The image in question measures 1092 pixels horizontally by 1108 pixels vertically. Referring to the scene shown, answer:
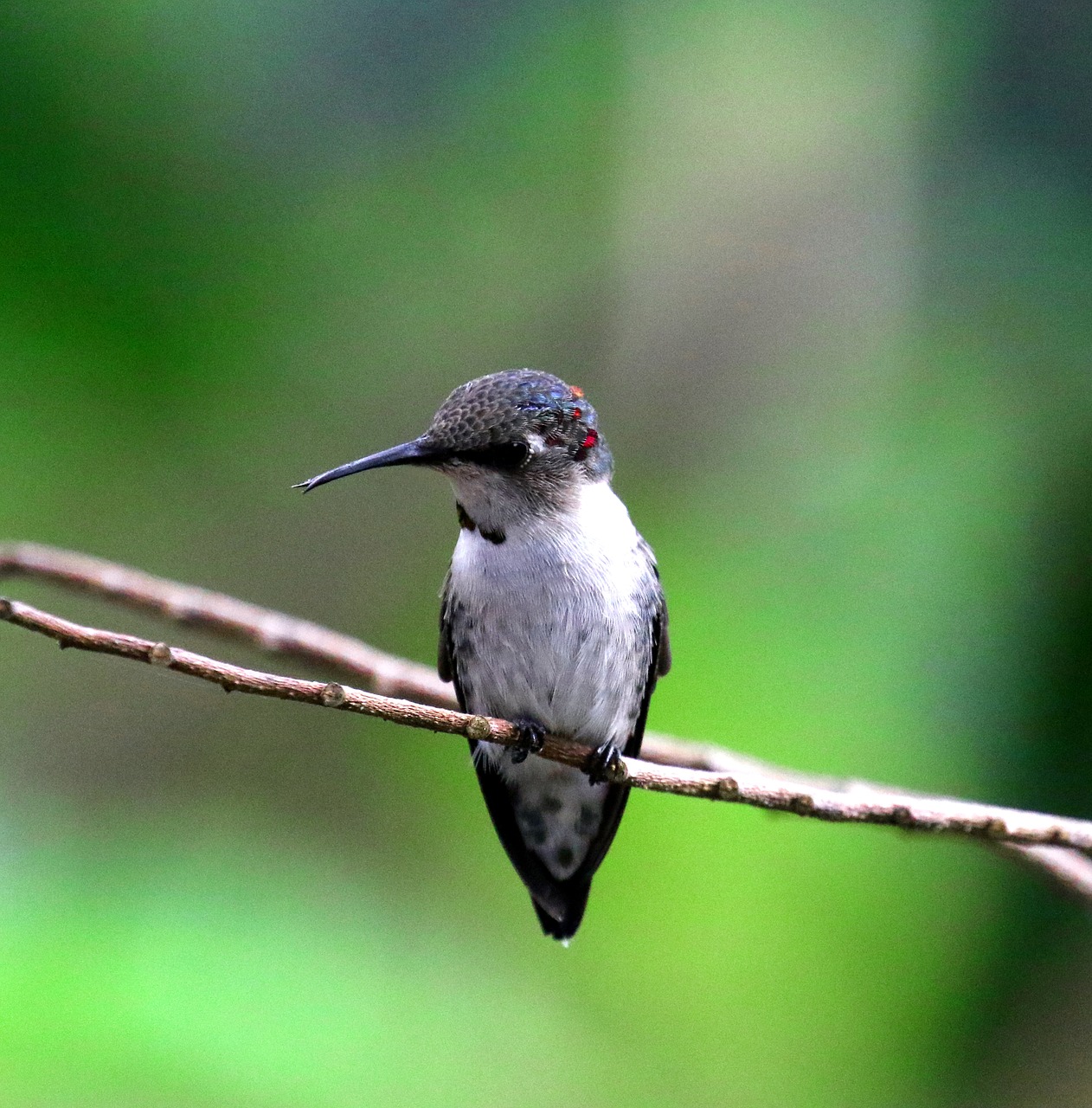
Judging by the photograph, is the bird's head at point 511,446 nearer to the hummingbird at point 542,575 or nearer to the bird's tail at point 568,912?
the hummingbird at point 542,575

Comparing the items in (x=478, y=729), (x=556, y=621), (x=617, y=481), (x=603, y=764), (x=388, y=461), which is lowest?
(x=603, y=764)

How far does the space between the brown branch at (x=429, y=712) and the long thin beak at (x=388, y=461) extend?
1.16ft

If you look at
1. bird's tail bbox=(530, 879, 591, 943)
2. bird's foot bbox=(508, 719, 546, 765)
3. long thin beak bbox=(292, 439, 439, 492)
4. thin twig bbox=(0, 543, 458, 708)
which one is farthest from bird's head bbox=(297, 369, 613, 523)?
bird's tail bbox=(530, 879, 591, 943)

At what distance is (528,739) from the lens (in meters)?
1.99

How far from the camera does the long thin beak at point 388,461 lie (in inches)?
67.7

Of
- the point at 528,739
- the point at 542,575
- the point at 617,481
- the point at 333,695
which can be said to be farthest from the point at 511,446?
the point at 617,481

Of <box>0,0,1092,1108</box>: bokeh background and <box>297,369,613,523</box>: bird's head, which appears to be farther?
<box>0,0,1092,1108</box>: bokeh background

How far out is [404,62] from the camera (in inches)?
172

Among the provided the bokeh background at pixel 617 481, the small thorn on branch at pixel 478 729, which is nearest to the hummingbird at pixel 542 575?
the small thorn on branch at pixel 478 729

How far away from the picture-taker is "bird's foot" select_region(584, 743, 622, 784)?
1845 millimetres

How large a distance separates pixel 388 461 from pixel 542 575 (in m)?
0.44

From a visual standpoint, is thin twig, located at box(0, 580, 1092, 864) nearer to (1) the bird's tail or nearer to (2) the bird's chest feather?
(2) the bird's chest feather

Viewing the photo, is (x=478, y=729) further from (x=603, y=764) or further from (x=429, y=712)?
(x=603, y=764)

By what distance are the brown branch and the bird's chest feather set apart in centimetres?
11
